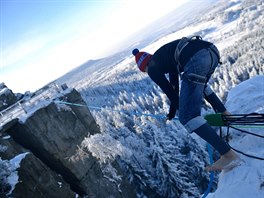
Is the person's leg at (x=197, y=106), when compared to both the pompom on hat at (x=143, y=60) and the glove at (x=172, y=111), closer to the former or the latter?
the glove at (x=172, y=111)

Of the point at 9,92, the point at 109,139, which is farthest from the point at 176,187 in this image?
the point at 9,92

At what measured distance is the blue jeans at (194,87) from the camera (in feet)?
22.1

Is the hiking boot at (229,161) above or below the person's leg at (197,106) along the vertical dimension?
below

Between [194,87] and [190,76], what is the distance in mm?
263

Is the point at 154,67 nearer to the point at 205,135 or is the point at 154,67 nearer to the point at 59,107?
the point at 205,135

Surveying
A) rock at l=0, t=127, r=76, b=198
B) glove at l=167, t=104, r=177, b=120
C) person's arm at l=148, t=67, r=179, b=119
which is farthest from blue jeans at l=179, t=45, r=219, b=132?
rock at l=0, t=127, r=76, b=198

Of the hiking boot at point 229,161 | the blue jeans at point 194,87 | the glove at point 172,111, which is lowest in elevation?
the hiking boot at point 229,161

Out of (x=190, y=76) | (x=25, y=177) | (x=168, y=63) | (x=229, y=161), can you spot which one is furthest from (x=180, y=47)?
(x=25, y=177)

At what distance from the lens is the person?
22.1ft

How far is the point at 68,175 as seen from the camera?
1642cm

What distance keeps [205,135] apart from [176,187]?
1086 inches

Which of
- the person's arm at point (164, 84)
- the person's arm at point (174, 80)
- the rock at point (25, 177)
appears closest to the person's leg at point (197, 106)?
the person's arm at point (164, 84)

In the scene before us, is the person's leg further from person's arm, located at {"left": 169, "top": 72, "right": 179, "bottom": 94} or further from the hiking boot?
person's arm, located at {"left": 169, "top": 72, "right": 179, "bottom": 94}

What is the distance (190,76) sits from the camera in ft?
22.5
